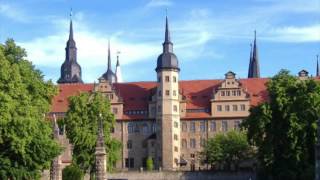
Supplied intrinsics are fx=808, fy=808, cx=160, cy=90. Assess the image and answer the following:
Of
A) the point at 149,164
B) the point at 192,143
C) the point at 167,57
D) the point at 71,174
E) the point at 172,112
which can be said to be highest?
the point at 167,57

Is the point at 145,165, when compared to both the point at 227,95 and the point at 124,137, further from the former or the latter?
the point at 227,95

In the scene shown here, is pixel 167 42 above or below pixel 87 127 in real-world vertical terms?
Result: above

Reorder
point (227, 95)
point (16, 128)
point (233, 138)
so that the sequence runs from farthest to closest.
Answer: point (227, 95) → point (233, 138) → point (16, 128)

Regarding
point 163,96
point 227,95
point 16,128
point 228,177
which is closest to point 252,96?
point 227,95

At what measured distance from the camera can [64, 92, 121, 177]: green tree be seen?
61688mm

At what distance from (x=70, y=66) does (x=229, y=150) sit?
30684 millimetres

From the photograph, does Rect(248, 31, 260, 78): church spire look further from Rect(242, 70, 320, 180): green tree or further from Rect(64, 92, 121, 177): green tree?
Rect(242, 70, 320, 180): green tree

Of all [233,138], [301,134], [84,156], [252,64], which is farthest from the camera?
[252,64]

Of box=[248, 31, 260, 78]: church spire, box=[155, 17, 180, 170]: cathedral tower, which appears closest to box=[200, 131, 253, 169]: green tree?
box=[155, 17, 180, 170]: cathedral tower

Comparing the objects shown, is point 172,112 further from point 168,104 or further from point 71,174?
point 71,174

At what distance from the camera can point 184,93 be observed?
84.2 metres

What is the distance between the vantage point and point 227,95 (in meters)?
81.1

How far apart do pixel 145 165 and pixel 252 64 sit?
2150cm

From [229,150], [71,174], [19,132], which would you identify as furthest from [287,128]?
[229,150]
